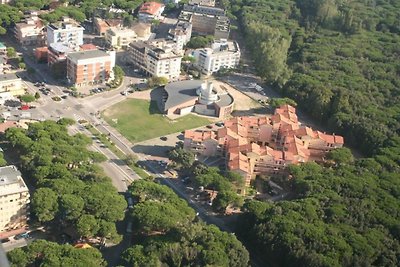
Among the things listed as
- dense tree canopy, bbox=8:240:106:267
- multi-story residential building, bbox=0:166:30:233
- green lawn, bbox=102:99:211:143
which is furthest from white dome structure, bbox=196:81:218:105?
dense tree canopy, bbox=8:240:106:267

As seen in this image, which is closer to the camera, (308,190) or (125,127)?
(308,190)

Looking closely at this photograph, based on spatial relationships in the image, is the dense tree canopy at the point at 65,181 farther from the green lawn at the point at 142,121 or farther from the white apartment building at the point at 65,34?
the white apartment building at the point at 65,34

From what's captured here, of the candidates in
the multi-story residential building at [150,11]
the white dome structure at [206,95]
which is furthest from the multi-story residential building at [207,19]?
the white dome structure at [206,95]

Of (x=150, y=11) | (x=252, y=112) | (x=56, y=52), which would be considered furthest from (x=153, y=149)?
(x=150, y=11)

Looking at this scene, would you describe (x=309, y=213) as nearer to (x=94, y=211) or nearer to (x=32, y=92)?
(x=94, y=211)

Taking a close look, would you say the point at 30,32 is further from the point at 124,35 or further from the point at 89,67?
the point at 89,67

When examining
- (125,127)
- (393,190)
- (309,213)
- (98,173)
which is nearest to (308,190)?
(309,213)
